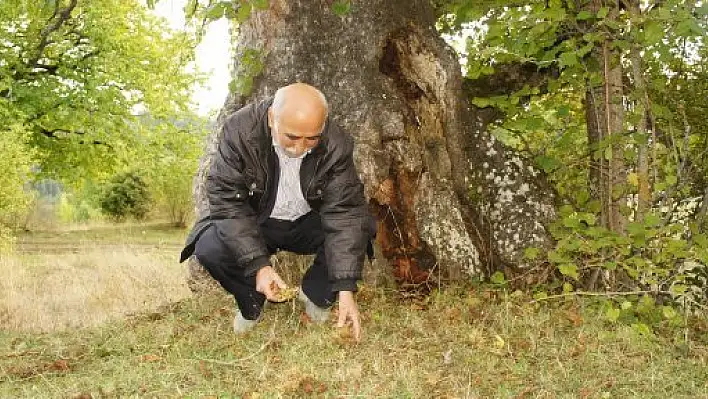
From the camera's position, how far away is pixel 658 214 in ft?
13.4

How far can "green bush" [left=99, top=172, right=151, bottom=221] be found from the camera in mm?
30797

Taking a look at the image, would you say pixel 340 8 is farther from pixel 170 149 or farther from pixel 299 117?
pixel 170 149

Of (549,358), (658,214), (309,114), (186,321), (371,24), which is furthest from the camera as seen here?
(371,24)

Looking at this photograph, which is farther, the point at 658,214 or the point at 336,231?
the point at 658,214

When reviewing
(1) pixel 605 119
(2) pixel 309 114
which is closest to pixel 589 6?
(1) pixel 605 119

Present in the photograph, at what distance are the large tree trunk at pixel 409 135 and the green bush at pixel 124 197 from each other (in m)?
27.1

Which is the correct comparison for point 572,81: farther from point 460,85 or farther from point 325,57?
point 325,57

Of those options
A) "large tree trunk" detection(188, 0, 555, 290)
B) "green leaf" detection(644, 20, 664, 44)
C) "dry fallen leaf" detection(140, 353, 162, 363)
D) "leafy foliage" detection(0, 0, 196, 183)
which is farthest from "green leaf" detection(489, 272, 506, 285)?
"leafy foliage" detection(0, 0, 196, 183)

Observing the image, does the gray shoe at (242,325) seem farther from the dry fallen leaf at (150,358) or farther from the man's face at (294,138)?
Answer: the man's face at (294,138)

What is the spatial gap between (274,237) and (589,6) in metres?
2.62

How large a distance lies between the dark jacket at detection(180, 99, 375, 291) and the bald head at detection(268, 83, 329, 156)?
0.66ft

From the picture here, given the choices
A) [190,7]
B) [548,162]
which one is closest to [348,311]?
[548,162]

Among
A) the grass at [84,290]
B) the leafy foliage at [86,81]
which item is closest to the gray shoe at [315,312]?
the grass at [84,290]

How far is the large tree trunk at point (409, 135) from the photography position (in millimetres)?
4820
